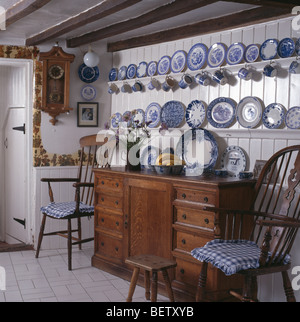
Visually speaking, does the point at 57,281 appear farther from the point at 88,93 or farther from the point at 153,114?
the point at 88,93

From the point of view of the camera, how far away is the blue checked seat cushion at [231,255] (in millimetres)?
2789

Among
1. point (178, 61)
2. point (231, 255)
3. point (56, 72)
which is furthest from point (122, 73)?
point (231, 255)

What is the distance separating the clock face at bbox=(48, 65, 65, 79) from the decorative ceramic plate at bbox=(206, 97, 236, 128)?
74.2 inches

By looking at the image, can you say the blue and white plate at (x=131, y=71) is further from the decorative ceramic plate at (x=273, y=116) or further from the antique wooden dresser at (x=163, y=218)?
the decorative ceramic plate at (x=273, y=116)

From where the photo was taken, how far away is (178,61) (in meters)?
4.43

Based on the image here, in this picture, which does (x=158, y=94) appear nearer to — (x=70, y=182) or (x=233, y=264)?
(x=70, y=182)

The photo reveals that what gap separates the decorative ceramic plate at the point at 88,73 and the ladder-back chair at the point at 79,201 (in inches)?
26.7

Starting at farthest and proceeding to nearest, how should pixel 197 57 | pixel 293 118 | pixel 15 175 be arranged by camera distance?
1. pixel 15 175
2. pixel 197 57
3. pixel 293 118

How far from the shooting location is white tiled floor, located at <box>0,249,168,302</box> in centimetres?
372

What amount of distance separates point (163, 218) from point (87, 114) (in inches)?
80.8

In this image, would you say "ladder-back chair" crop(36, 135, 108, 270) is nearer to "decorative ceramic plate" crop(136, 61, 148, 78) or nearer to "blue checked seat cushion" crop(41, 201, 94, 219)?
"blue checked seat cushion" crop(41, 201, 94, 219)

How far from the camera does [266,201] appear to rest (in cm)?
357

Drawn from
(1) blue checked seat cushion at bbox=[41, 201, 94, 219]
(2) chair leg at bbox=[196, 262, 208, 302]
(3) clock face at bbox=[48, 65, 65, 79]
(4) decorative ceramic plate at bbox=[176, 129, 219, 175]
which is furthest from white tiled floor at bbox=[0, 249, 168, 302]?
(3) clock face at bbox=[48, 65, 65, 79]
